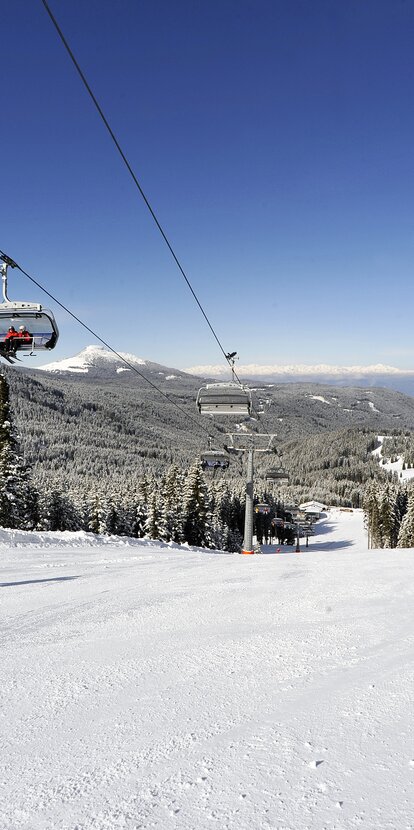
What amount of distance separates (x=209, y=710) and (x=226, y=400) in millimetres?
13141

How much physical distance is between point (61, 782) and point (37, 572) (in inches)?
301

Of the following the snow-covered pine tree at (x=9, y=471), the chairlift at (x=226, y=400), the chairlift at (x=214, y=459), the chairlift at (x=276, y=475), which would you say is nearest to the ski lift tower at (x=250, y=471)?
the chairlift at (x=214, y=459)

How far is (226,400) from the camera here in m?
16.5

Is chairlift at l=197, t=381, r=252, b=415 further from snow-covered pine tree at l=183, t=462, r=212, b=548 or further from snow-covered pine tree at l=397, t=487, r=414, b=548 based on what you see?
snow-covered pine tree at l=397, t=487, r=414, b=548

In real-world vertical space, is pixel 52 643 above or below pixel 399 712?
below

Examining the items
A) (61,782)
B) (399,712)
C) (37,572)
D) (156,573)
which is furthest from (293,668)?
(37,572)

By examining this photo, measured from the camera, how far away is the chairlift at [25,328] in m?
10.6

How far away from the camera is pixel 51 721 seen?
348 cm

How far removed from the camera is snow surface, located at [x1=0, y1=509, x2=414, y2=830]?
8.34 feet

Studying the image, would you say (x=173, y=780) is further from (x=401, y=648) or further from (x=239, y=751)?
(x=401, y=648)

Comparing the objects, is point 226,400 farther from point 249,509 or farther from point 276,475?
point 276,475

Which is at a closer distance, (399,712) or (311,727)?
(311,727)

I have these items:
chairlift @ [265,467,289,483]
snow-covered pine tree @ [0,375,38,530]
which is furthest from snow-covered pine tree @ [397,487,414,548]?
snow-covered pine tree @ [0,375,38,530]

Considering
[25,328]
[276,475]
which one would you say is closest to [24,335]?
[25,328]
